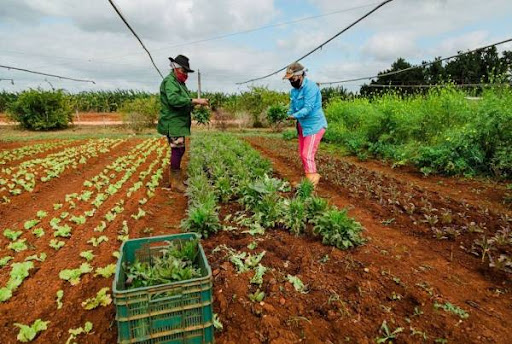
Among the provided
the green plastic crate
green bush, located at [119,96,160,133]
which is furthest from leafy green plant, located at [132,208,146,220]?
green bush, located at [119,96,160,133]

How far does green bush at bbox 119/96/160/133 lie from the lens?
19.5 m

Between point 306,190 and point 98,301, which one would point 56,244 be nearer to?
point 98,301

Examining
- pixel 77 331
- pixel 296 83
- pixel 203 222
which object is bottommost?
pixel 77 331

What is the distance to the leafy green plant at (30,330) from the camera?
2.41 m

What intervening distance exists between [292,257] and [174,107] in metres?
3.52

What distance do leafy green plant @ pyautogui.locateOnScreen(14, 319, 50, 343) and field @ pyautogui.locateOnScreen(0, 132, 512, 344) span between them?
5 centimetres

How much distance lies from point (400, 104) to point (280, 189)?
6.57 m

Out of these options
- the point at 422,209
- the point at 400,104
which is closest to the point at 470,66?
the point at 400,104

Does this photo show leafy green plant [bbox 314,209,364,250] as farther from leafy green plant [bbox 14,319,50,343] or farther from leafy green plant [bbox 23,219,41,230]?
leafy green plant [bbox 23,219,41,230]

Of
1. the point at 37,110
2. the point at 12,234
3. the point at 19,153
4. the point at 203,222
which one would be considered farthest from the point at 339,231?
the point at 37,110

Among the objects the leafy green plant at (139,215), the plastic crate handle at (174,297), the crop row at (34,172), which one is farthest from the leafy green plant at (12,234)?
the plastic crate handle at (174,297)

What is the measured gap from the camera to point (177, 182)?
20.7ft

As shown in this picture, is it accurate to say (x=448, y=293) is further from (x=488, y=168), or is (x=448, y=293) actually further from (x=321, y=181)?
(x=488, y=168)

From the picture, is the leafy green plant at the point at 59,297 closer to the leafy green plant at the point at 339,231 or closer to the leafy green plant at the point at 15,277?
the leafy green plant at the point at 15,277
